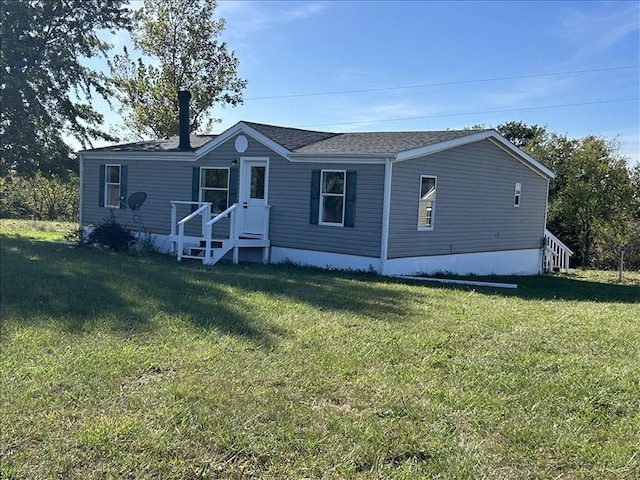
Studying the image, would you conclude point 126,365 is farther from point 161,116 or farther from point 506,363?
point 161,116

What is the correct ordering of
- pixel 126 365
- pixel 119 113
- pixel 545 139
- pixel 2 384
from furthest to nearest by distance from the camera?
pixel 119 113 < pixel 545 139 < pixel 126 365 < pixel 2 384

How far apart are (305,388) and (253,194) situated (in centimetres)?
1007

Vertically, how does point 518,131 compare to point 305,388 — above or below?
above

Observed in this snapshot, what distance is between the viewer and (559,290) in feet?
41.3

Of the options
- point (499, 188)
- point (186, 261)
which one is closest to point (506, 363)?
point (186, 261)

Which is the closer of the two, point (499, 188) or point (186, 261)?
point (186, 261)

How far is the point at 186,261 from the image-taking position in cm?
1324

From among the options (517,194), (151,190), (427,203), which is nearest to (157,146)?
(151,190)

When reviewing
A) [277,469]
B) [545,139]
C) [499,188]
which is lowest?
[277,469]

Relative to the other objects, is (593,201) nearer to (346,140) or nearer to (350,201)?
(346,140)

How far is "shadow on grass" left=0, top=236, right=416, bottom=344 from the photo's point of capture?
6.45 metres

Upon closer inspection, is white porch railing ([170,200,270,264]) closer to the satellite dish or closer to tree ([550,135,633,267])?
the satellite dish

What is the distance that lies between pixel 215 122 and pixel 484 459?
27896 millimetres

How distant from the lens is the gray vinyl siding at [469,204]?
1269 centimetres
